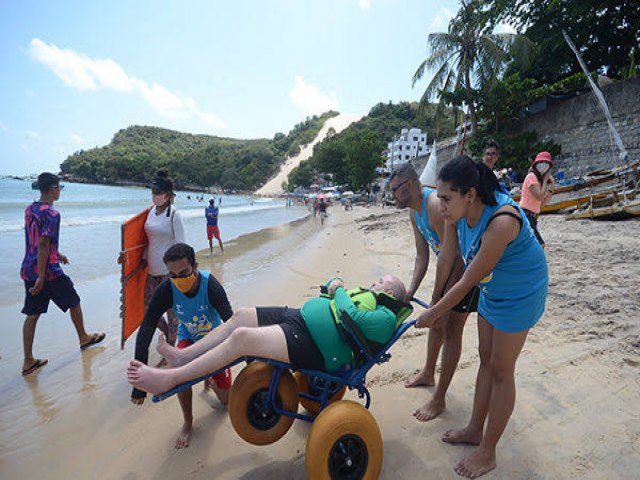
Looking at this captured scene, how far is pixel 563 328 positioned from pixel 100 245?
13.9 m

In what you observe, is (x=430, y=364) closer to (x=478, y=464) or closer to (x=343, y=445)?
(x=478, y=464)

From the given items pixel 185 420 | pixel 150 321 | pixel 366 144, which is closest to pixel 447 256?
→ pixel 150 321

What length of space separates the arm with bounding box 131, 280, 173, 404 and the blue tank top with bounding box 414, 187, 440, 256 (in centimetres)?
206

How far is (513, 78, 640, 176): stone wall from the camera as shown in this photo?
13.8 meters

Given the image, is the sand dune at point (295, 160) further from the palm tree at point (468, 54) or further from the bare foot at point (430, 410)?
the bare foot at point (430, 410)

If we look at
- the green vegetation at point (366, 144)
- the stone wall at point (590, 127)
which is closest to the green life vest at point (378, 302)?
the stone wall at point (590, 127)

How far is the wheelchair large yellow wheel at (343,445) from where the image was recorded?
75.0 inches

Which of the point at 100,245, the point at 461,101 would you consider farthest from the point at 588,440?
the point at 461,101

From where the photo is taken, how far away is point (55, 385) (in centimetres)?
358

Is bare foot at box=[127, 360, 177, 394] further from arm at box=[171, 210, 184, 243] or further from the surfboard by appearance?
arm at box=[171, 210, 184, 243]

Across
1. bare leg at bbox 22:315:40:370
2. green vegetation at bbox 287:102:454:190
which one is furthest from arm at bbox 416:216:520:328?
green vegetation at bbox 287:102:454:190

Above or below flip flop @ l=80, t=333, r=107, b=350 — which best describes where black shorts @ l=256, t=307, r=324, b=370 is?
above

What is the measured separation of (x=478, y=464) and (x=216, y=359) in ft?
5.75

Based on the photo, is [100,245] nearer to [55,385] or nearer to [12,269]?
[12,269]
